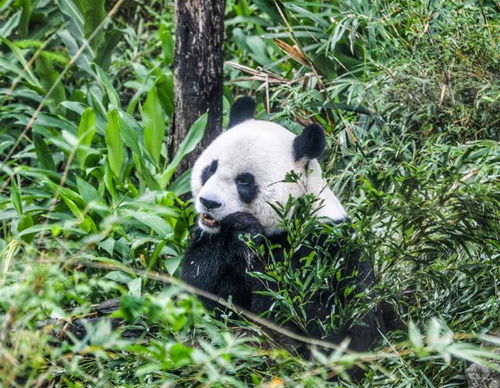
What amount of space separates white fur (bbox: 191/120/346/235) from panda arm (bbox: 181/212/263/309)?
0.19 feet

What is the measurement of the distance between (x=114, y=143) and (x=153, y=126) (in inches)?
12.5

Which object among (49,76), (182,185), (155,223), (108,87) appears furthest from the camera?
(49,76)

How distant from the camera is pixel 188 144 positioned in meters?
4.77

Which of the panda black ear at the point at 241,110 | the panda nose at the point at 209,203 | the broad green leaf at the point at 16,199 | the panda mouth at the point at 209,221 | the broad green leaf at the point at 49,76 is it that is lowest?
the broad green leaf at the point at 16,199

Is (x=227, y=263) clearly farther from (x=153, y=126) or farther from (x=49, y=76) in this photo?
(x=49, y=76)

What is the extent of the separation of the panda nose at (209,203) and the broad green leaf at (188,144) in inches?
44.6

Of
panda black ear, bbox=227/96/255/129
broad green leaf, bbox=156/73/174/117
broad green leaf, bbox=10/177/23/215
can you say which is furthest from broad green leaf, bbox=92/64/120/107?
panda black ear, bbox=227/96/255/129

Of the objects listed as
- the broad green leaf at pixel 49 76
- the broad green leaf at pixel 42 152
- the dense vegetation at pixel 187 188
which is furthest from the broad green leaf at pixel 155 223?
the broad green leaf at pixel 49 76

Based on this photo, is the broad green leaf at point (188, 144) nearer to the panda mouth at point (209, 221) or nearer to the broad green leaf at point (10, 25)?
the panda mouth at point (209, 221)

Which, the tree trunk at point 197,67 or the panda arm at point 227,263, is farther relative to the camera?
the tree trunk at point 197,67

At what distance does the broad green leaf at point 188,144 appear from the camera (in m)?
4.74

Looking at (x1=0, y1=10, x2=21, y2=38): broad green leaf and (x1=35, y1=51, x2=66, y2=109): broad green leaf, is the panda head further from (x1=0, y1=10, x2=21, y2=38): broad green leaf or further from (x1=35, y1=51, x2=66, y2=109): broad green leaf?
(x1=0, y1=10, x2=21, y2=38): broad green leaf

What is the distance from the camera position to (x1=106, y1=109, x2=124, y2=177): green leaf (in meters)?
4.84

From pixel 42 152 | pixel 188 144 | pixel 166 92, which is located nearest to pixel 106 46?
pixel 166 92
